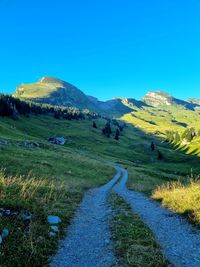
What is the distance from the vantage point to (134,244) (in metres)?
11.0

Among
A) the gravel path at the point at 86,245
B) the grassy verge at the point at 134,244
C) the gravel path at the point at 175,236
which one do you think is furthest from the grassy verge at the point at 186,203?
the gravel path at the point at 86,245

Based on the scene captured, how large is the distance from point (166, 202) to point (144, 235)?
834 centimetres

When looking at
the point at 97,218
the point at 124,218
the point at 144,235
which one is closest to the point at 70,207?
the point at 97,218

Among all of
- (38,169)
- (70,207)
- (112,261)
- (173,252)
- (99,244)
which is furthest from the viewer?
(38,169)

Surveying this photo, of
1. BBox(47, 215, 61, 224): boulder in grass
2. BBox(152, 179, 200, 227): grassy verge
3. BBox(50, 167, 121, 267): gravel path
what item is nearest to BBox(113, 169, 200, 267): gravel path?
BBox(152, 179, 200, 227): grassy verge

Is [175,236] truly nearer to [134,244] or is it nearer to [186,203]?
[134,244]

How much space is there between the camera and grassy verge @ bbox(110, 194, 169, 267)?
937 centimetres

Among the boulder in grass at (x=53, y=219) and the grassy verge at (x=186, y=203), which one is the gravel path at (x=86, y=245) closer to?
the boulder in grass at (x=53, y=219)

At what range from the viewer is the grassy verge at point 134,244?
9367 millimetres

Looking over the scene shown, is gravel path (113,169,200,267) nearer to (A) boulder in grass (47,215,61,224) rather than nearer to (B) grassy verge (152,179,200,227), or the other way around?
(B) grassy verge (152,179,200,227)

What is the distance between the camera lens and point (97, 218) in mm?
16406

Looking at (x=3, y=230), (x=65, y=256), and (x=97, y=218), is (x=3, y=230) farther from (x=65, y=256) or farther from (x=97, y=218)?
(x=97, y=218)

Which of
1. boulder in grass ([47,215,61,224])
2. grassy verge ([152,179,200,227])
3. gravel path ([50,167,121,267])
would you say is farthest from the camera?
grassy verge ([152,179,200,227])

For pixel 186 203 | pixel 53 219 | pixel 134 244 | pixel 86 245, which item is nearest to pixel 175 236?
pixel 134 244
